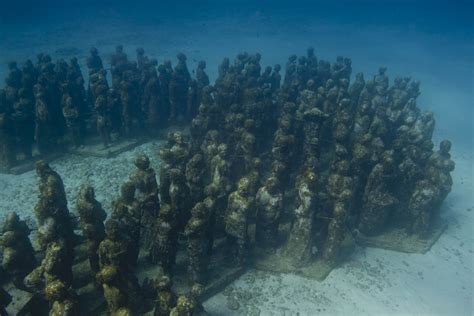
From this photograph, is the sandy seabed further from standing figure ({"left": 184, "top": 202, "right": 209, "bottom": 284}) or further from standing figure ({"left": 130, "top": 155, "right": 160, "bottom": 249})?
standing figure ({"left": 130, "top": 155, "right": 160, "bottom": 249})

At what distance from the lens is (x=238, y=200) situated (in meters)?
8.77

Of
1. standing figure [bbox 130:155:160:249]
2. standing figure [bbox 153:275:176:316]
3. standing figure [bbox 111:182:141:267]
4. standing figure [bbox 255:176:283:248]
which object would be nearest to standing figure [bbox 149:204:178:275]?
standing figure [bbox 111:182:141:267]

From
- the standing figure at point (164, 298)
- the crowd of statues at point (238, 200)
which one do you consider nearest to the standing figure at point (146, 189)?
the crowd of statues at point (238, 200)

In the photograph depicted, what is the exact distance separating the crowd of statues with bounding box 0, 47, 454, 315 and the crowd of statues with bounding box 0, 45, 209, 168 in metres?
0.43

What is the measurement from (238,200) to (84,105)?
10.1 meters

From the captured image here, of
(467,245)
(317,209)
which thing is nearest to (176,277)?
(317,209)

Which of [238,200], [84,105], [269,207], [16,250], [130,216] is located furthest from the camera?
[84,105]

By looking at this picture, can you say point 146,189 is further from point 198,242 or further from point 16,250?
point 16,250

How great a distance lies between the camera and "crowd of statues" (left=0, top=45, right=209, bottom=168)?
552 inches

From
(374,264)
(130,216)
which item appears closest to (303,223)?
(374,264)

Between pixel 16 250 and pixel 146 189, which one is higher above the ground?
Result: pixel 146 189

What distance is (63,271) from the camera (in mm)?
6941

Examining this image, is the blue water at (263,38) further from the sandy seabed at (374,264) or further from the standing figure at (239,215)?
the standing figure at (239,215)

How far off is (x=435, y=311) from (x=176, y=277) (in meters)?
6.24
